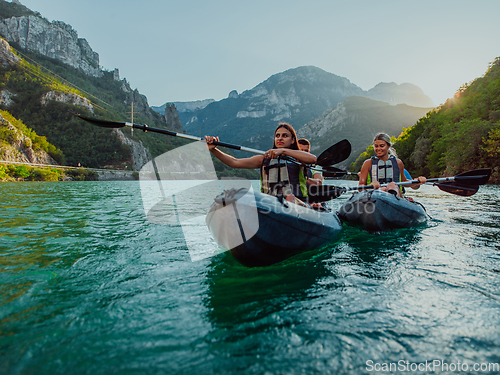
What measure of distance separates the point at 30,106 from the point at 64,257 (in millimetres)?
109925

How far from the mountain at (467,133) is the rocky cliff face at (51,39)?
168821 millimetres

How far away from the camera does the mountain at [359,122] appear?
4481 inches

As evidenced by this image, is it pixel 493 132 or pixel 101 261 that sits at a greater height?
pixel 493 132

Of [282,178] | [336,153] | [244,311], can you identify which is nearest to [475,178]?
[336,153]

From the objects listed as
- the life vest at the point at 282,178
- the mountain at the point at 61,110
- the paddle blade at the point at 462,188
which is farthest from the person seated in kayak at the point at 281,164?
the mountain at the point at 61,110

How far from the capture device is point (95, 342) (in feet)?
6.59

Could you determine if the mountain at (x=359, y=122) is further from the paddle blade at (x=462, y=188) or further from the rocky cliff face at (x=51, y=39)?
the rocky cliff face at (x=51, y=39)

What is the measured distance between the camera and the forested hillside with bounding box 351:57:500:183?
75.5ft

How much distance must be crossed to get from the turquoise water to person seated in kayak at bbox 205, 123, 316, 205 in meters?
1.22

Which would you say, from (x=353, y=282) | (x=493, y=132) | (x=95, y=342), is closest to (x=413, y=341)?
(x=353, y=282)

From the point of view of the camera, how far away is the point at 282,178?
4.56 m

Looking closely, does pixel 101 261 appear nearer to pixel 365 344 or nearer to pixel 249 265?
pixel 249 265

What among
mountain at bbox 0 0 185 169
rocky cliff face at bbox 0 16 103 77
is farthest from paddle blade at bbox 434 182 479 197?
rocky cliff face at bbox 0 16 103 77

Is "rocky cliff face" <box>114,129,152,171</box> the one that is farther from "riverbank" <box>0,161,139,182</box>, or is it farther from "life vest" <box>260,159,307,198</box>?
"life vest" <box>260,159,307,198</box>
